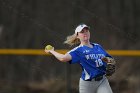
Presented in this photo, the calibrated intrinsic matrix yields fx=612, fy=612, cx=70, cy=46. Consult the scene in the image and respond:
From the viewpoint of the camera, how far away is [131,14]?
1103cm

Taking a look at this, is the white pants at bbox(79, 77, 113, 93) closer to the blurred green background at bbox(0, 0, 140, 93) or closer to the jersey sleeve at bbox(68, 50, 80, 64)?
the jersey sleeve at bbox(68, 50, 80, 64)

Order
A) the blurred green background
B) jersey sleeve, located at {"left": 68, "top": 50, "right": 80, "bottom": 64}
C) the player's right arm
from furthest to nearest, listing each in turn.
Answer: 1. the blurred green background
2. jersey sleeve, located at {"left": 68, "top": 50, "right": 80, "bottom": 64}
3. the player's right arm

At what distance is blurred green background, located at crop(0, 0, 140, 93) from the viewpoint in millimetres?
10909

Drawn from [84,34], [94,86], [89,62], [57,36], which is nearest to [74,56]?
[89,62]

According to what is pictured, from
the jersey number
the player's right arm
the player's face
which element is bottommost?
the jersey number

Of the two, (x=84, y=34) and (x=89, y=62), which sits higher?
(x=84, y=34)

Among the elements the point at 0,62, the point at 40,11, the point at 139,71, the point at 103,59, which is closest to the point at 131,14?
the point at 139,71

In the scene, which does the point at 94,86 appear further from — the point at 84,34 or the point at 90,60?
the point at 84,34

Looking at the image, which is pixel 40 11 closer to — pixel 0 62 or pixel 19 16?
pixel 19 16

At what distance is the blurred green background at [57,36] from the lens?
35.8ft

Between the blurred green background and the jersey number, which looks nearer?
the jersey number

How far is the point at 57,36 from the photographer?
11297 mm

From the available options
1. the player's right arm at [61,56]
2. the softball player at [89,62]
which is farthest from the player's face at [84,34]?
the player's right arm at [61,56]

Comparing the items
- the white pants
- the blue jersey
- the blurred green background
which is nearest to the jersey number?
the blue jersey
